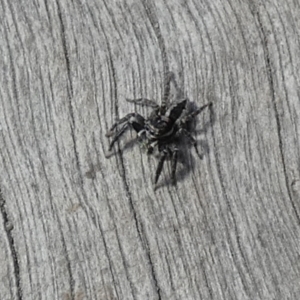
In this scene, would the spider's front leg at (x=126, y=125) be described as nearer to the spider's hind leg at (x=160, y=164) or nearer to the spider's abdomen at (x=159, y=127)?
the spider's abdomen at (x=159, y=127)

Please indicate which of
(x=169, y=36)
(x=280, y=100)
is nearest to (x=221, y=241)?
(x=280, y=100)

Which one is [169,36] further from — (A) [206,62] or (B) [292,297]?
(B) [292,297]

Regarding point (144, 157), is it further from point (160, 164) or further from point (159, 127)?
point (159, 127)

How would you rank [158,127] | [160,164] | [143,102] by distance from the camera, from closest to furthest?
[160,164]
[143,102]
[158,127]

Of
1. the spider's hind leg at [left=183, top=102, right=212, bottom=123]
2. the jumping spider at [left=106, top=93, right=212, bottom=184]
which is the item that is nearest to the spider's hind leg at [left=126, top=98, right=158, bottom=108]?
the jumping spider at [left=106, top=93, right=212, bottom=184]

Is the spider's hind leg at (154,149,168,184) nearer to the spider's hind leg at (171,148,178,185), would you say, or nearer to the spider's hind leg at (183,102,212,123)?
the spider's hind leg at (171,148,178,185)

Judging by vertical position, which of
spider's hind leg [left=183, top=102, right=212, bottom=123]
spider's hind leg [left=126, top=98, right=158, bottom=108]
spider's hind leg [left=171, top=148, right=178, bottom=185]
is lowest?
spider's hind leg [left=171, top=148, right=178, bottom=185]

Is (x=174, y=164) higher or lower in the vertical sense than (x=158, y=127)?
lower

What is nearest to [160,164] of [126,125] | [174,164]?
[174,164]
